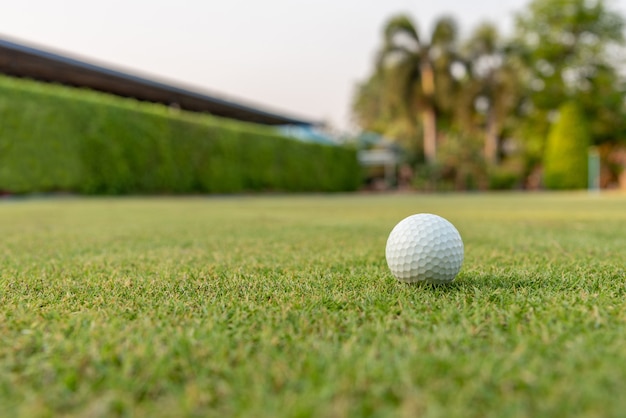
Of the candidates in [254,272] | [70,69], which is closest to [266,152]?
[70,69]

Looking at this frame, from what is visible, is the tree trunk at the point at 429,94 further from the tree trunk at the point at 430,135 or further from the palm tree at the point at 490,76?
the palm tree at the point at 490,76

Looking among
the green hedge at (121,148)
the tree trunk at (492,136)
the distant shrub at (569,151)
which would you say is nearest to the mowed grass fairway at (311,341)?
the green hedge at (121,148)

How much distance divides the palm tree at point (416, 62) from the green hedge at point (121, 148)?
979cm

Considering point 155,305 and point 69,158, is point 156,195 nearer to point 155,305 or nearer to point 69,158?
point 69,158

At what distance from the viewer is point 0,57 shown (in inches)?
543

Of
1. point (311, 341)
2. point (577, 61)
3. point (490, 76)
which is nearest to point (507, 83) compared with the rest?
point (490, 76)

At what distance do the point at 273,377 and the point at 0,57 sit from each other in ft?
54.8

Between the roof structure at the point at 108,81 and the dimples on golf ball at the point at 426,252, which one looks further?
the roof structure at the point at 108,81

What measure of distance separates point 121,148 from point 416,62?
1846 centimetres

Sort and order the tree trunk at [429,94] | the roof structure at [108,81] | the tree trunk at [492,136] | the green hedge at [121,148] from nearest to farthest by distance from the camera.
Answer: the green hedge at [121,148] < the roof structure at [108,81] < the tree trunk at [429,94] < the tree trunk at [492,136]

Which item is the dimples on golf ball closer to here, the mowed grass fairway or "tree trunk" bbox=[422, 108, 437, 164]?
the mowed grass fairway

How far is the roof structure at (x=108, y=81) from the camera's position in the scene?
13.9 m

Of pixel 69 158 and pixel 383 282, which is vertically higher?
pixel 69 158

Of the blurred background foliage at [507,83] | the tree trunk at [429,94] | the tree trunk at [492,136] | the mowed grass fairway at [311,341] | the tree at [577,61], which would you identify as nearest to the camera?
the mowed grass fairway at [311,341]
